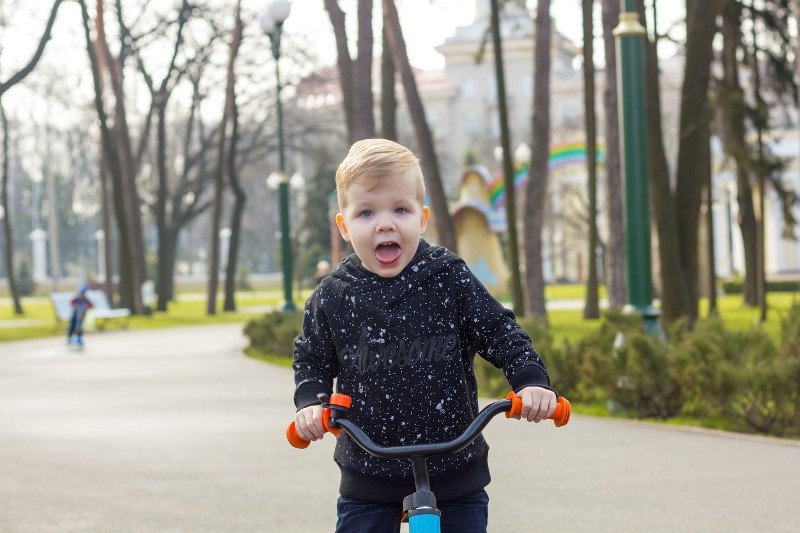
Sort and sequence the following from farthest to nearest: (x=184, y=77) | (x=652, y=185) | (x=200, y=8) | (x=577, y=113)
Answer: (x=577, y=113), (x=184, y=77), (x=200, y=8), (x=652, y=185)

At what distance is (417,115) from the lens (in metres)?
22.3

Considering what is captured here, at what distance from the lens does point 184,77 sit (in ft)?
136

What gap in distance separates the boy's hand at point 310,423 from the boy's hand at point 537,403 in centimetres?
45

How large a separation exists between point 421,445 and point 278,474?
5.23m

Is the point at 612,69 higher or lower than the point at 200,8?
lower

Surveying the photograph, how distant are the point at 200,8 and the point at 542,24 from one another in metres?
14.5

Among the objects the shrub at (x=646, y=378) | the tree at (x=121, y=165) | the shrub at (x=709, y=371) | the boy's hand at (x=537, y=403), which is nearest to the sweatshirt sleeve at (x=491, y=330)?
the boy's hand at (x=537, y=403)

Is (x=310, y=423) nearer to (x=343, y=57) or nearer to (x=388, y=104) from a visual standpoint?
(x=388, y=104)

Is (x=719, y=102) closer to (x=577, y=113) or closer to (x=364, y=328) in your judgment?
(x=364, y=328)

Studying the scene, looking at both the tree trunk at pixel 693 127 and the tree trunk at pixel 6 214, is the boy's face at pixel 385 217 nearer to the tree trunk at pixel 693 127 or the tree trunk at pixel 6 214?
the tree trunk at pixel 693 127

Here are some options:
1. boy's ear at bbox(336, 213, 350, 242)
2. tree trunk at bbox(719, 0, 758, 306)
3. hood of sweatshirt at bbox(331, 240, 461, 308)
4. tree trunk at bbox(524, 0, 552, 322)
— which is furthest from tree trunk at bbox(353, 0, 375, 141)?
hood of sweatshirt at bbox(331, 240, 461, 308)

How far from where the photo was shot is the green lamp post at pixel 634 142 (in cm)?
1084

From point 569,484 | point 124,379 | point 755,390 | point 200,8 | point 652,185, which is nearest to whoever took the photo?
point 569,484

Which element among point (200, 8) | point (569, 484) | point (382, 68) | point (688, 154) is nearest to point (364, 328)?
point (569, 484)
